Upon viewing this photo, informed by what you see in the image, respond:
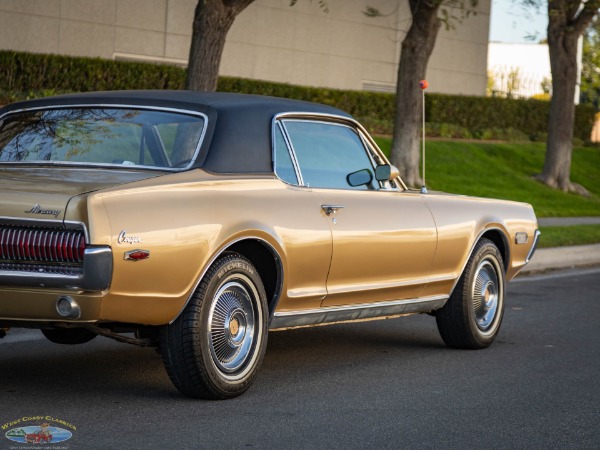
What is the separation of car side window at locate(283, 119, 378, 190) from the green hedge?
13.8 metres

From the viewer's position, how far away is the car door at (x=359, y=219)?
7.09 m

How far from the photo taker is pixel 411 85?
21.8 m

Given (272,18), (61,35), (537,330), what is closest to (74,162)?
(537,330)

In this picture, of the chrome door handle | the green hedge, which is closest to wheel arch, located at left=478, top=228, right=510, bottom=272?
the chrome door handle

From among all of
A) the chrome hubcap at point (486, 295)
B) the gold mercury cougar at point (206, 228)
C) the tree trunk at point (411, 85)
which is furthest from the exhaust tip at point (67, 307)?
the tree trunk at point (411, 85)

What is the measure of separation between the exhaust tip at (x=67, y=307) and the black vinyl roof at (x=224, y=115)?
1.21m

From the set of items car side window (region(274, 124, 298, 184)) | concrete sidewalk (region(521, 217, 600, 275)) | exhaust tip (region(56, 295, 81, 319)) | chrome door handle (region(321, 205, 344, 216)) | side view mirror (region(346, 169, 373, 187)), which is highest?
car side window (region(274, 124, 298, 184))

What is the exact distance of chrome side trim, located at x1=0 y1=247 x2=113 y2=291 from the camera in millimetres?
5461

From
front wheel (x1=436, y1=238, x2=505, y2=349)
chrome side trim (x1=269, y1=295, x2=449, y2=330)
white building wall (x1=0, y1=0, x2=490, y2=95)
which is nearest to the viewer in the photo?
chrome side trim (x1=269, y1=295, x2=449, y2=330)

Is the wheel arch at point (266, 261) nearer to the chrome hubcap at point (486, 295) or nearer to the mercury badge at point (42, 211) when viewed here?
the mercury badge at point (42, 211)

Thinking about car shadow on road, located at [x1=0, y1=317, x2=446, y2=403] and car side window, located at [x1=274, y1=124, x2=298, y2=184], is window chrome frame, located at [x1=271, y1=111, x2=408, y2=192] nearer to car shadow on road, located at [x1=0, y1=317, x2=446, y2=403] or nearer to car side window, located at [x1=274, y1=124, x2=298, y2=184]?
car side window, located at [x1=274, y1=124, x2=298, y2=184]

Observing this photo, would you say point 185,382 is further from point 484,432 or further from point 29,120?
point 29,120

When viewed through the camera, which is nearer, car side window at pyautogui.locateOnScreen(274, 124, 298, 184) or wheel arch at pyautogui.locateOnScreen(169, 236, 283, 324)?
wheel arch at pyautogui.locateOnScreen(169, 236, 283, 324)

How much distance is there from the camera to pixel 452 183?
2530 cm
